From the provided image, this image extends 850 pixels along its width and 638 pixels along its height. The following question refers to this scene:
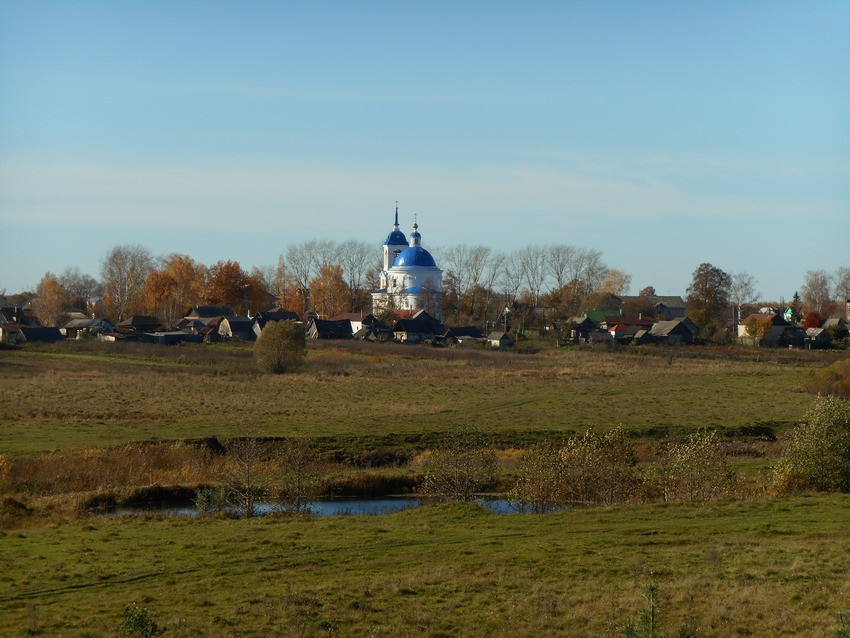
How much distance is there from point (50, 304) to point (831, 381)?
297 ft

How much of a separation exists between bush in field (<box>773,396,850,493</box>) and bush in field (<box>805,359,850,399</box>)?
879 inches

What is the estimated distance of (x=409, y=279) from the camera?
381ft

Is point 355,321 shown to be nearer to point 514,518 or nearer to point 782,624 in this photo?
point 514,518

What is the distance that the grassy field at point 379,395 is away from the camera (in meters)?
35.7

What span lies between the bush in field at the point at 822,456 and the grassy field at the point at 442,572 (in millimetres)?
1998

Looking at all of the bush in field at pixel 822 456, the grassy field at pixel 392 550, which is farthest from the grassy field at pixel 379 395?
the bush in field at pixel 822 456

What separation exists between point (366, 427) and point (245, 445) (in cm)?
822

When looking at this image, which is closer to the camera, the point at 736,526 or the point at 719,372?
the point at 736,526

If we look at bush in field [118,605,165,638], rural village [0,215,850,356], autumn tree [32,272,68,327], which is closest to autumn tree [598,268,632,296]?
rural village [0,215,850,356]

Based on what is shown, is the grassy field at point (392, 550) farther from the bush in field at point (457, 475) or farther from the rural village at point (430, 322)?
the rural village at point (430, 322)

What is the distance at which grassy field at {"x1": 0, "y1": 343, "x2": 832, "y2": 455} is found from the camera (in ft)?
117

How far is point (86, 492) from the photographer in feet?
84.2

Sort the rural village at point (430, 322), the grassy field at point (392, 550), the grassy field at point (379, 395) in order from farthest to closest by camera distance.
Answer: the rural village at point (430, 322) < the grassy field at point (379, 395) < the grassy field at point (392, 550)

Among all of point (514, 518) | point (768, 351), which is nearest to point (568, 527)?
point (514, 518)
